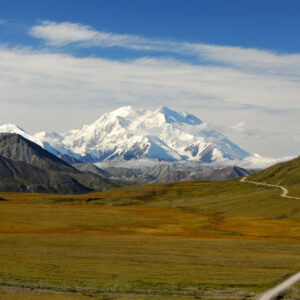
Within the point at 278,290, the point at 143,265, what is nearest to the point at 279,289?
the point at 278,290

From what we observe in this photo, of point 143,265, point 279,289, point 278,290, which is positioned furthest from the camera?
point 143,265

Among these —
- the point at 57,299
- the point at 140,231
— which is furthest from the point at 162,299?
the point at 140,231

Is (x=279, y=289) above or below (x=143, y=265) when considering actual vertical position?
above

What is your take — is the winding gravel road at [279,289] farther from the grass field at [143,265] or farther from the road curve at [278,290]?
the grass field at [143,265]

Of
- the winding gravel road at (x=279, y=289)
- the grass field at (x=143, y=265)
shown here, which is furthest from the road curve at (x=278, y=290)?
the grass field at (x=143, y=265)

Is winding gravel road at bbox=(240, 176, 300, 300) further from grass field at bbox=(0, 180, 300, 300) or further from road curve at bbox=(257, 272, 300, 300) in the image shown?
grass field at bbox=(0, 180, 300, 300)

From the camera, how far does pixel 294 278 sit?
4941cm

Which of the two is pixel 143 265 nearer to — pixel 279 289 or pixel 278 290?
pixel 279 289

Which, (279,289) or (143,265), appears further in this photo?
(143,265)

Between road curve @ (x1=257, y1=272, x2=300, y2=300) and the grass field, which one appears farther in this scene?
the grass field

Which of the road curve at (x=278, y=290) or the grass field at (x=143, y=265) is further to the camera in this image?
the grass field at (x=143, y=265)

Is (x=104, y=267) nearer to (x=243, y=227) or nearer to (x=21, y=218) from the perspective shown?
(x=243, y=227)

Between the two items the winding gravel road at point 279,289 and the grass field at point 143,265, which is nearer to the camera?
the winding gravel road at point 279,289

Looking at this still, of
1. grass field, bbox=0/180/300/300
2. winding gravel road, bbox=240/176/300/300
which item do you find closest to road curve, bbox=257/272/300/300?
winding gravel road, bbox=240/176/300/300
